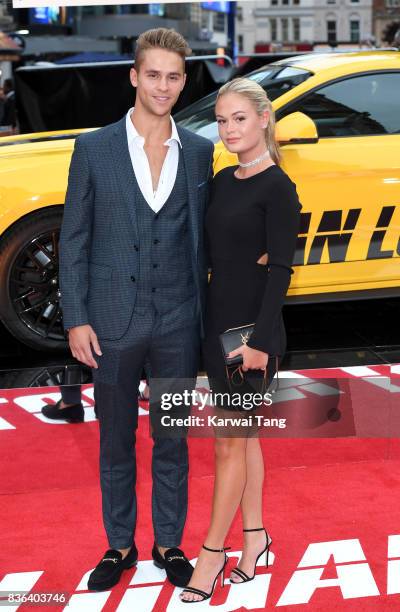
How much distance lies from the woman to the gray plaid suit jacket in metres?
0.10

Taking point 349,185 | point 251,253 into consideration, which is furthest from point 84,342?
point 349,185

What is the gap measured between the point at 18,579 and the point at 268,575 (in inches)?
35.2

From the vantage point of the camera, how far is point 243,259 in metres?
2.92

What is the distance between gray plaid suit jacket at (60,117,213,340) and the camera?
3.01 metres

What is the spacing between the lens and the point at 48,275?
5.46m

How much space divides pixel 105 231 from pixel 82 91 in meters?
8.68

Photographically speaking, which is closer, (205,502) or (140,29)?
(205,502)

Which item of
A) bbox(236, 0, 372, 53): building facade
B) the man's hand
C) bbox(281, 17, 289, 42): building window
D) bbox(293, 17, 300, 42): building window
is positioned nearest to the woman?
the man's hand

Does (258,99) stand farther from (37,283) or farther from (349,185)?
(37,283)

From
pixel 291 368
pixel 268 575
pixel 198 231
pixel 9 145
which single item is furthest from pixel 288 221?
pixel 9 145

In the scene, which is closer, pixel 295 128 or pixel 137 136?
pixel 137 136

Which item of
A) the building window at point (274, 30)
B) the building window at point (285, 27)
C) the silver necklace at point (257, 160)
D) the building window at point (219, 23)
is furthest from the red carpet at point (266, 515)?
the building window at point (274, 30)

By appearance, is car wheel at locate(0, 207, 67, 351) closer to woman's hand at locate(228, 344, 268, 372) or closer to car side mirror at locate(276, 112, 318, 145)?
car side mirror at locate(276, 112, 318, 145)

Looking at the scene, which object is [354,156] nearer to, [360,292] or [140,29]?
[360,292]
